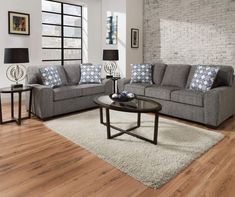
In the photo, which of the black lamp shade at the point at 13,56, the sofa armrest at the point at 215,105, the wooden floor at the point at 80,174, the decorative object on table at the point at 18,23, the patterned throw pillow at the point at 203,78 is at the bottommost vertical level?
the wooden floor at the point at 80,174

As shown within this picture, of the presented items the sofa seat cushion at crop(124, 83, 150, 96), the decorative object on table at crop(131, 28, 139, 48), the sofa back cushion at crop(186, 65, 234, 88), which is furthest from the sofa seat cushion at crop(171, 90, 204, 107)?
the decorative object on table at crop(131, 28, 139, 48)

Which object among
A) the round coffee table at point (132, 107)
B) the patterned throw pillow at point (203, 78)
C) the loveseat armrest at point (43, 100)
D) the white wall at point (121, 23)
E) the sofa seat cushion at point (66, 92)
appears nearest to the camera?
the round coffee table at point (132, 107)

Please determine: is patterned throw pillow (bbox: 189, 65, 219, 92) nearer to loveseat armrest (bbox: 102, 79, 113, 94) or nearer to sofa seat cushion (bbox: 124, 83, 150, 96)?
sofa seat cushion (bbox: 124, 83, 150, 96)

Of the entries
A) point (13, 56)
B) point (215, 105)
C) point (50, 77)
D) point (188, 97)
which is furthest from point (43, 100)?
point (215, 105)

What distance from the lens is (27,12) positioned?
5109 millimetres

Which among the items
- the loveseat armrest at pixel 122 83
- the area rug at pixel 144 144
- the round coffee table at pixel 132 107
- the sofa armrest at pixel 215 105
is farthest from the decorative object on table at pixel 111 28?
the sofa armrest at pixel 215 105

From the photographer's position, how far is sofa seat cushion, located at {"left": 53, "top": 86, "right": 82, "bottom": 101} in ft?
13.1

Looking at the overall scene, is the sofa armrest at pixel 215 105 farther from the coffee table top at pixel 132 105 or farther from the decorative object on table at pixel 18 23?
the decorative object on table at pixel 18 23

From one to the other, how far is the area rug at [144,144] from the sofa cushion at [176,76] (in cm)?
97

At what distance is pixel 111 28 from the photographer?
6625 mm

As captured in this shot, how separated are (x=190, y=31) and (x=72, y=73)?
315 cm

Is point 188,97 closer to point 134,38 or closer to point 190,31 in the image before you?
point 190,31

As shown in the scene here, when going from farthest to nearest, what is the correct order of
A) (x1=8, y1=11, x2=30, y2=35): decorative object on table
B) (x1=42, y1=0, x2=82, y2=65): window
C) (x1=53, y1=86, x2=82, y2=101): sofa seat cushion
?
1. (x1=42, y1=0, x2=82, y2=65): window
2. (x1=8, y1=11, x2=30, y2=35): decorative object on table
3. (x1=53, y1=86, x2=82, y2=101): sofa seat cushion

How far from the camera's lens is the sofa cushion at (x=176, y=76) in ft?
14.7
